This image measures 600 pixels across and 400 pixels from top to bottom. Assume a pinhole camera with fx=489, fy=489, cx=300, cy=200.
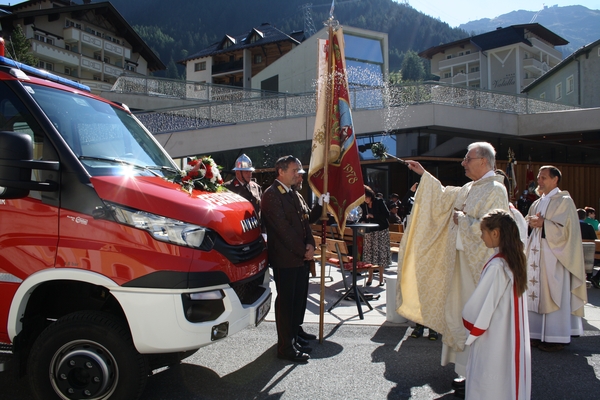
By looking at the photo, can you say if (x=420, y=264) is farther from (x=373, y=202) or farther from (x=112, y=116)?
(x=373, y=202)

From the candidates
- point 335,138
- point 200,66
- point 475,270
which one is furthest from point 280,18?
point 475,270

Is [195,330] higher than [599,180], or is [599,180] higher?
[599,180]

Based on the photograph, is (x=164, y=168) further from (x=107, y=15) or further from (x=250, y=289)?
(x=107, y=15)

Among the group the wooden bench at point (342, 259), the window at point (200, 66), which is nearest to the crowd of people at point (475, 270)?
the wooden bench at point (342, 259)

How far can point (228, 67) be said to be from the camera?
65.4 m

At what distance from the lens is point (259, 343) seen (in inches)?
218

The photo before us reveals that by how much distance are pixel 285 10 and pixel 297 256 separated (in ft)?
549

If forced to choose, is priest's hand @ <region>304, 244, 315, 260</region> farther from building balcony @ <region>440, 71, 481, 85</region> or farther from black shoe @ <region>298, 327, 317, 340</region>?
building balcony @ <region>440, 71, 481, 85</region>

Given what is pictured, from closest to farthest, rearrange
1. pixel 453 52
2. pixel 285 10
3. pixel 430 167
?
1. pixel 430 167
2. pixel 453 52
3. pixel 285 10

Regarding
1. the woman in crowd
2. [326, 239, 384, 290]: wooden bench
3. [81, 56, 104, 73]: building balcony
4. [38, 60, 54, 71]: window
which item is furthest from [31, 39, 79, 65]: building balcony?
[326, 239, 384, 290]: wooden bench

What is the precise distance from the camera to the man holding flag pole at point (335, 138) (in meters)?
5.81

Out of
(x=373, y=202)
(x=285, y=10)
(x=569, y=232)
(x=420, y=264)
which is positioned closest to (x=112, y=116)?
(x=420, y=264)

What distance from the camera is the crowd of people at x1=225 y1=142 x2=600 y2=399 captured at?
3367mm

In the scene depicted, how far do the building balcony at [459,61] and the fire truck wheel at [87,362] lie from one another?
2777 inches
